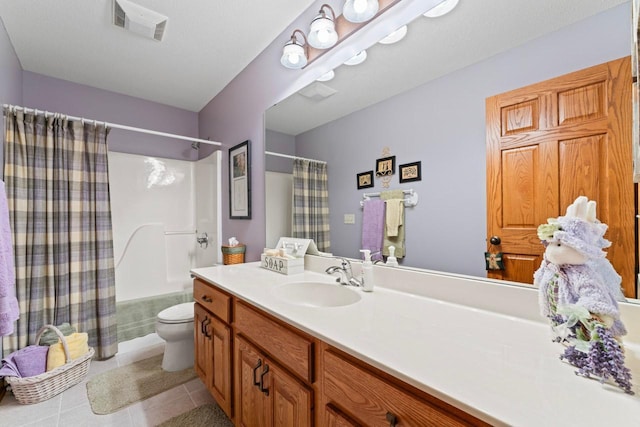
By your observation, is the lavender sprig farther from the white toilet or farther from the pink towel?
the white toilet

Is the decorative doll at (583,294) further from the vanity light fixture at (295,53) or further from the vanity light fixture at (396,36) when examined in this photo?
the vanity light fixture at (295,53)

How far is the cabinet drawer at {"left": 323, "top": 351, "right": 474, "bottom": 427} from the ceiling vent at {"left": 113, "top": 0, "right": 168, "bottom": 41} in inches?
82.7

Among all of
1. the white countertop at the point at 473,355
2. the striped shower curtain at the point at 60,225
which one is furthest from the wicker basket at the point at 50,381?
the white countertop at the point at 473,355

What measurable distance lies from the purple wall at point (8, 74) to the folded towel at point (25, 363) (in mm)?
1214

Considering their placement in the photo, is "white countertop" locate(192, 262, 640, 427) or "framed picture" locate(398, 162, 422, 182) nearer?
"white countertop" locate(192, 262, 640, 427)

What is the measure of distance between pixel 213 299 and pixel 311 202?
2.52ft

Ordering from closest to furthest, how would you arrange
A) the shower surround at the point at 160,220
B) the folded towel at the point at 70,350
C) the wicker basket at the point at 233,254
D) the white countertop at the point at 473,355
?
the white countertop at the point at 473,355
the folded towel at the point at 70,350
the wicker basket at the point at 233,254
the shower surround at the point at 160,220

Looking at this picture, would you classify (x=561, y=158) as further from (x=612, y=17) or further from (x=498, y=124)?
(x=612, y=17)

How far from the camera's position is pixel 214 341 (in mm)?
1451

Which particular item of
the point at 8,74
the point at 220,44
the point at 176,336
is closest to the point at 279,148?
the point at 220,44

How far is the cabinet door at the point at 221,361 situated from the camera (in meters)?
1.31

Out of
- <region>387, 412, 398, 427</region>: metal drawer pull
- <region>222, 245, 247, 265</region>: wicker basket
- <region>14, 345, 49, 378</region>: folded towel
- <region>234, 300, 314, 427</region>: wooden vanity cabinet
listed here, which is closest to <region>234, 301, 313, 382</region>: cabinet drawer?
<region>234, 300, 314, 427</region>: wooden vanity cabinet

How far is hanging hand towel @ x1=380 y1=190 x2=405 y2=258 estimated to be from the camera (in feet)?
4.06

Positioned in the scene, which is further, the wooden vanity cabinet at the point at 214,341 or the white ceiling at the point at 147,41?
the white ceiling at the point at 147,41
